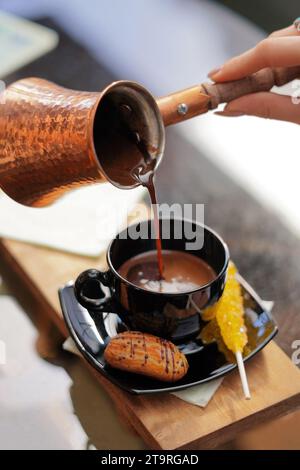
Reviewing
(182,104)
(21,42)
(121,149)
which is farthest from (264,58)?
(21,42)

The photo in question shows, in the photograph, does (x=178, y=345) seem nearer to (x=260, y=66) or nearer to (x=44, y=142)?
(x=44, y=142)

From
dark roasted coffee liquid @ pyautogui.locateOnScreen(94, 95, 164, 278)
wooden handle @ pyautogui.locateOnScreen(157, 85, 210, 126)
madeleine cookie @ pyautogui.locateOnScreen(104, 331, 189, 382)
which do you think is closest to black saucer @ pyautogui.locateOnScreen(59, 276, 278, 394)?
madeleine cookie @ pyautogui.locateOnScreen(104, 331, 189, 382)

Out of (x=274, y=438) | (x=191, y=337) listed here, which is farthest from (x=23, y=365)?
(x=274, y=438)

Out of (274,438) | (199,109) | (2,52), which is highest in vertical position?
(199,109)

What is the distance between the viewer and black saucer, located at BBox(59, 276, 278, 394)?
853 mm

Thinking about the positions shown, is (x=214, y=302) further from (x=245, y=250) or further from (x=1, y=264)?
(x=1, y=264)

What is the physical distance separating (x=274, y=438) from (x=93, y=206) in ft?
1.63

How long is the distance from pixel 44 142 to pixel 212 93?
10.8 inches

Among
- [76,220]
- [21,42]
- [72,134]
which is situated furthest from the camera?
[21,42]

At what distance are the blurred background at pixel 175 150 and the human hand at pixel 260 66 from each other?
17cm

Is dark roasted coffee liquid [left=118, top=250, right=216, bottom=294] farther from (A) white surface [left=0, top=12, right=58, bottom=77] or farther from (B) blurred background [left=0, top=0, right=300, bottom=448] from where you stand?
(A) white surface [left=0, top=12, right=58, bottom=77]

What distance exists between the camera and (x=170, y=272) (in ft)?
3.22

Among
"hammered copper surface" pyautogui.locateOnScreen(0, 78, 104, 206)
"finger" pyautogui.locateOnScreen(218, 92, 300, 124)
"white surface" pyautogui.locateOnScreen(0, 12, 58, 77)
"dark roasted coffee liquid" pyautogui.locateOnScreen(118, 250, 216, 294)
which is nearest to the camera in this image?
"hammered copper surface" pyautogui.locateOnScreen(0, 78, 104, 206)

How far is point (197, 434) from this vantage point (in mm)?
817
